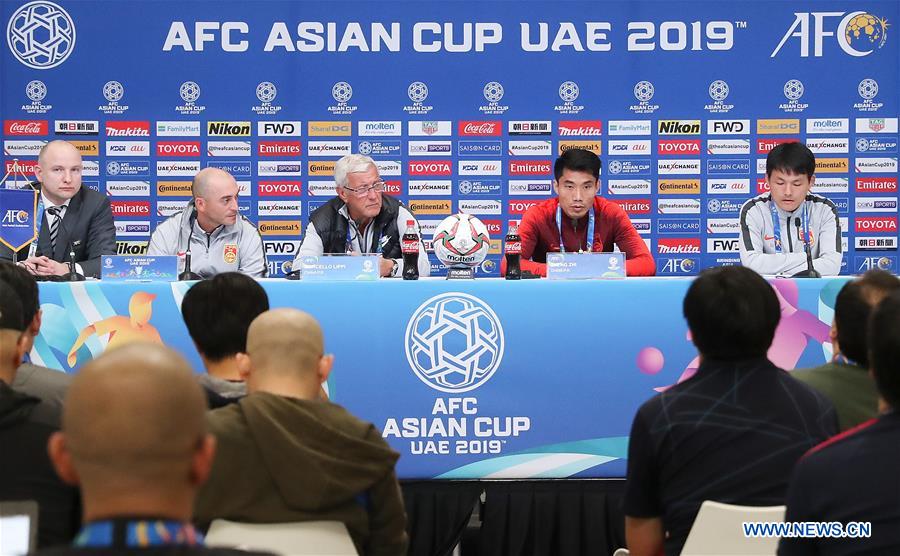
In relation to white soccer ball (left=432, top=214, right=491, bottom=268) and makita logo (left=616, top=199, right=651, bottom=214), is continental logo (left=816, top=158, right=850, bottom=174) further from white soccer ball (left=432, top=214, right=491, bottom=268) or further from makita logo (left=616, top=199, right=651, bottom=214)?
white soccer ball (left=432, top=214, right=491, bottom=268)

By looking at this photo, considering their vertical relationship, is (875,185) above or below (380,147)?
below

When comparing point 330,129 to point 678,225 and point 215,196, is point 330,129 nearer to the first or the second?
point 215,196

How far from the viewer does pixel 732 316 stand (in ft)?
5.82

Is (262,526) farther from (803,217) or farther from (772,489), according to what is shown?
(803,217)

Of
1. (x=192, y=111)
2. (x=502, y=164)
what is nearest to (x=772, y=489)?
Result: (x=502, y=164)

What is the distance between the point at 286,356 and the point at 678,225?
16.8 feet

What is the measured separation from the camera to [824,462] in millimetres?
1278

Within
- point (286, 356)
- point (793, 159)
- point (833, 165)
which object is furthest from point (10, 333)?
point (833, 165)

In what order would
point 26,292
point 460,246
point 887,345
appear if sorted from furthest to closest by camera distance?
point 460,246 < point 26,292 < point 887,345

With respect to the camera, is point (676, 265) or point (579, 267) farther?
point (676, 265)

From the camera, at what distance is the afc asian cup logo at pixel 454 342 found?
124 inches

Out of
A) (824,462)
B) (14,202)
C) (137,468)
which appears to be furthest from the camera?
(14,202)

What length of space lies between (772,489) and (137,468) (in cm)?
121

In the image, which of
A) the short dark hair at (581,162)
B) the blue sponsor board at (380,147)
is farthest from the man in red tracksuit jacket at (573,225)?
the blue sponsor board at (380,147)
